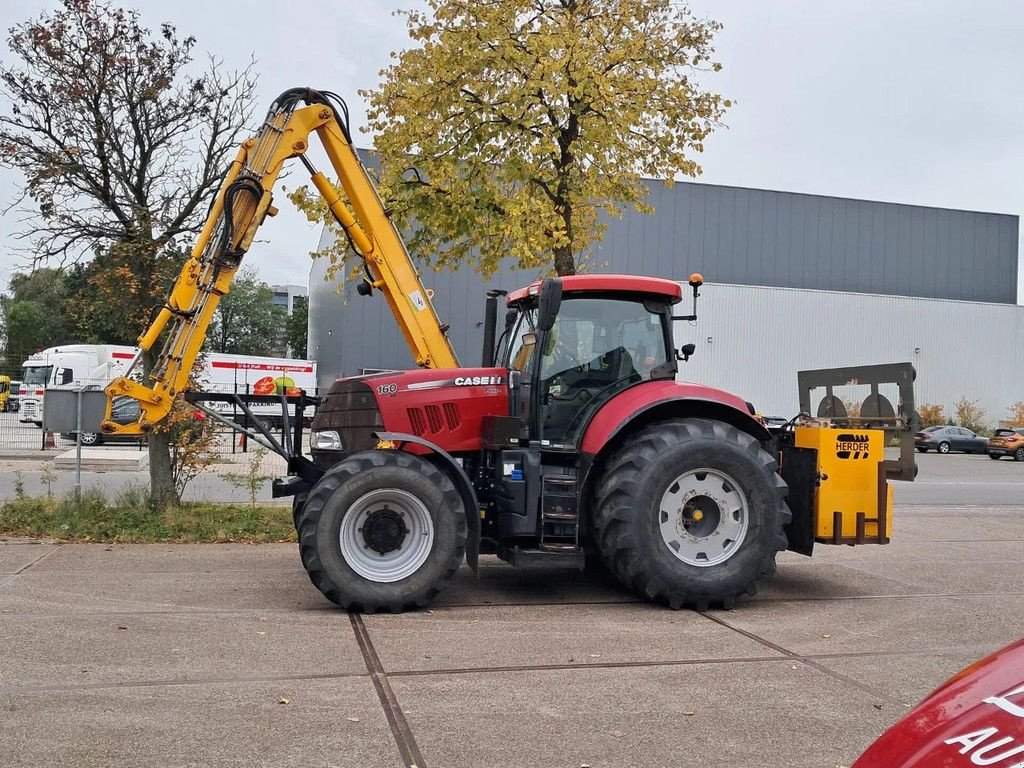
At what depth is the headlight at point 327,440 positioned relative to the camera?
8469mm

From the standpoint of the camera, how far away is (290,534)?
11438 millimetres

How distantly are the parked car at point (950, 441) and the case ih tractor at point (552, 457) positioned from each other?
1450 inches

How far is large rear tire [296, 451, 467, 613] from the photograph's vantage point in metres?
7.27

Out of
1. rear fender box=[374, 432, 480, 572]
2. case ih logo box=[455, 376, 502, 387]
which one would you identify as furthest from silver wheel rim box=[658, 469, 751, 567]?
case ih logo box=[455, 376, 502, 387]

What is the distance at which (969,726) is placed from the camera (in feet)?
7.38

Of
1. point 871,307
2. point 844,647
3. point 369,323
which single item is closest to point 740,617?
point 844,647

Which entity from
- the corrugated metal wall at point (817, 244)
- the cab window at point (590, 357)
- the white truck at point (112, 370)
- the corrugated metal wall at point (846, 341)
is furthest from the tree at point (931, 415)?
the cab window at point (590, 357)

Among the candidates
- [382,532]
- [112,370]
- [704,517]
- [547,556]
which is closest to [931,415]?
[112,370]

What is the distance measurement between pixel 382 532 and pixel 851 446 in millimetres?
3881

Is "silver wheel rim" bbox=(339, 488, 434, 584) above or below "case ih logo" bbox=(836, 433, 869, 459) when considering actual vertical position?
below

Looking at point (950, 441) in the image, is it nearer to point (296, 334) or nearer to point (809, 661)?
point (809, 661)

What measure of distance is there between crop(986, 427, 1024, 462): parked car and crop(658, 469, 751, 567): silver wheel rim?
121ft

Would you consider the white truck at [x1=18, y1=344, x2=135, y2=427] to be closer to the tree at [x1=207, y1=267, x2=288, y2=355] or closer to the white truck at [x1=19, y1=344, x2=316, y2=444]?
the white truck at [x1=19, y1=344, x2=316, y2=444]

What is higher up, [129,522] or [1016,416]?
[1016,416]
